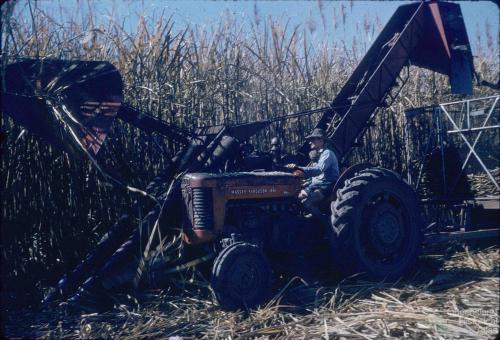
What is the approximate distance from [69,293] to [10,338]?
878 millimetres

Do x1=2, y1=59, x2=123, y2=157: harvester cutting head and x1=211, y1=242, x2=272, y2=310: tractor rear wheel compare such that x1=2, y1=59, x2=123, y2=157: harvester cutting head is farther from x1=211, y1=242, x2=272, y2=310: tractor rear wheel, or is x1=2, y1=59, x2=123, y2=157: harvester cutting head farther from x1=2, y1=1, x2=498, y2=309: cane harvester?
x1=211, y1=242, x2=272, y2=310: tractor rear wheel

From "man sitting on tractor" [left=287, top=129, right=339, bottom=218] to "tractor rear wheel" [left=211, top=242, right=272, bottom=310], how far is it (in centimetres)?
112

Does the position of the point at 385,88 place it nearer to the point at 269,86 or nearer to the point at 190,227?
the point at 269,86

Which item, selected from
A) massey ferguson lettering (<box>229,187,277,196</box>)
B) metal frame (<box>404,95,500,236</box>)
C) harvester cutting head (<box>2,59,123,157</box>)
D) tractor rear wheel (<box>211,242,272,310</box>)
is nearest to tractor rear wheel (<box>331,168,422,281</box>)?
metal frame (<box>404,95,500,236</box>)

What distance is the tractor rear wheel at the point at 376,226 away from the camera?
647 cm

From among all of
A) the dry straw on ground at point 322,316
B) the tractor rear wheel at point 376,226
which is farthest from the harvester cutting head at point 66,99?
the tractor rear wheel at point 376,226

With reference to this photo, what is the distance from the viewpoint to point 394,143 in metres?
10.1

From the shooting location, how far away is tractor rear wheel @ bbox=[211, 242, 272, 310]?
565 centimetres

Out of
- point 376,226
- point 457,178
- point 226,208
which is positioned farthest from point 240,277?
point 457,178

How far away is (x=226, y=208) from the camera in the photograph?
245 inches

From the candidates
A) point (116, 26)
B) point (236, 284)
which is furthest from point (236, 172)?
point (116, 26)

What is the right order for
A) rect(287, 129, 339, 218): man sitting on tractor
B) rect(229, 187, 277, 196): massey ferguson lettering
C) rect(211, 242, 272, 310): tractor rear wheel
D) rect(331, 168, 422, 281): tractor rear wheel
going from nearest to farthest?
rect(211, 242, 272, 310): tractor rear wheel, rect(229, 187, 277, 196): massey ferguson lettering, rect(331, 168, 422, 281): tractor rear wheel, rect(287, 129, 339, 218): man sitting on tractor

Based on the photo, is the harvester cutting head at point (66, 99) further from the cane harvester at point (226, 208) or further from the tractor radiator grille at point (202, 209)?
the tractor radiator grille at point (202, 209)

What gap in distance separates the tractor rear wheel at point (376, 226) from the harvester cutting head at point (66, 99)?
2840 mm
